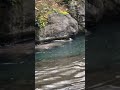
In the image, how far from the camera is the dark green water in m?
13.9

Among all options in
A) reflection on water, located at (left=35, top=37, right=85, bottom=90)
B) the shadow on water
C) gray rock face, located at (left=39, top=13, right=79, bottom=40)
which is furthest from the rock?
reflection on water, located at (left=35, top=37, right=85, bottom=90)

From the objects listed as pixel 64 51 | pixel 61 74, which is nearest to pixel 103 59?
pixel 64 51

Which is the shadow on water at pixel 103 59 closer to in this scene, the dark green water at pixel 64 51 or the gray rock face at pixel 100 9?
the dark green water at pixel 64 51

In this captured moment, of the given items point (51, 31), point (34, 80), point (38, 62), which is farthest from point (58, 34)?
point (34, 80)

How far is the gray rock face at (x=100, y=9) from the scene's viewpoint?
20.9 meters

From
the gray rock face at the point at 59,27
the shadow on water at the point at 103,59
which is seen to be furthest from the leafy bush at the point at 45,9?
the shadow on water at the point at 103,59

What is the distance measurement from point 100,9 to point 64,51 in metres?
8.14

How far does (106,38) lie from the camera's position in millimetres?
18312

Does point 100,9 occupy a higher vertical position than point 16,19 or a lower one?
higher

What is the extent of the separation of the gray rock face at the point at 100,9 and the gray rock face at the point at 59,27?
8.70 feet

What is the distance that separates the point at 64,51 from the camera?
14758mm

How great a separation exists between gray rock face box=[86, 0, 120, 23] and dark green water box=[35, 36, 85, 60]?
14.8 ft

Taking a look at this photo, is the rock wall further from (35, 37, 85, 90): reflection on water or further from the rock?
the rock

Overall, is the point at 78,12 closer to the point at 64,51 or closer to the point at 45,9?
the point at 45,9
